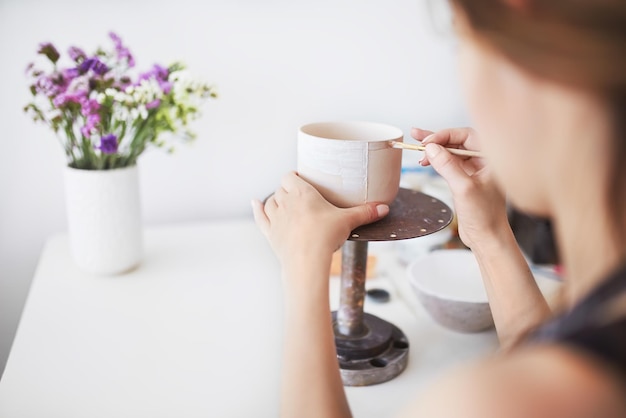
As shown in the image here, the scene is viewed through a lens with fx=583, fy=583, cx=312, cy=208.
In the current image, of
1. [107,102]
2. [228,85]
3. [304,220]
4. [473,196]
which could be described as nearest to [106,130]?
[107,102]

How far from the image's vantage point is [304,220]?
0.64 m

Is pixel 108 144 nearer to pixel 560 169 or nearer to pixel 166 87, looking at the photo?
pixel 166 87

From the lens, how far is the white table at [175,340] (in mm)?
691

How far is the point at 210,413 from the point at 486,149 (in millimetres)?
445

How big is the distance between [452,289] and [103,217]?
1.89ft

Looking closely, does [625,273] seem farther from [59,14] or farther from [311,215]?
[59,14]

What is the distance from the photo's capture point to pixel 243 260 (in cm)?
107

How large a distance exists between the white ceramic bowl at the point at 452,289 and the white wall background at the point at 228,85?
389 mm

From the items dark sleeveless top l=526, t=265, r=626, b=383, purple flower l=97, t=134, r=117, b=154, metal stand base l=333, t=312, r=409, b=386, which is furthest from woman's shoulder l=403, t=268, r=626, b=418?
purple flower l=97, t=134, r=117, b=154

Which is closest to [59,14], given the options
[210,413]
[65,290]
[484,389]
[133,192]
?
[133,192]

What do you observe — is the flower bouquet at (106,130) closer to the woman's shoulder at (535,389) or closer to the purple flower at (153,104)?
the purple flower at (153,104)

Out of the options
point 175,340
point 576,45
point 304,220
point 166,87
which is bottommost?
point 175,340

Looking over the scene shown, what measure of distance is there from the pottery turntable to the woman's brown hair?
35 cm

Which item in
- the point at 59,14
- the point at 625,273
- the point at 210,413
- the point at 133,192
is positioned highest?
the point at 59,14
